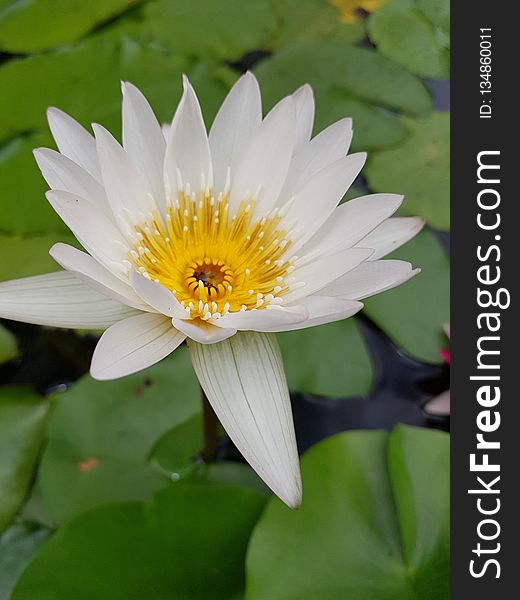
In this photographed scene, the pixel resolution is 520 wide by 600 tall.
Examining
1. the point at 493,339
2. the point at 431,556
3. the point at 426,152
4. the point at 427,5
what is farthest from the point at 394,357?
the point at 427,5

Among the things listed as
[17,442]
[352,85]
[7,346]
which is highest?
[352,85]

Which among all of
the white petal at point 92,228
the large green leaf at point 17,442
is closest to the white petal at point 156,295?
the white petal at point 92,228

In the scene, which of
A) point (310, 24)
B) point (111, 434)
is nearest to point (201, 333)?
point (111, 434)

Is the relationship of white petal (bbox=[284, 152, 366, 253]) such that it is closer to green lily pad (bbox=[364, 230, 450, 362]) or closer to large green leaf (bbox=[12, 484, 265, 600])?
large green leaf (bbox=[12, 484, 265, 600])

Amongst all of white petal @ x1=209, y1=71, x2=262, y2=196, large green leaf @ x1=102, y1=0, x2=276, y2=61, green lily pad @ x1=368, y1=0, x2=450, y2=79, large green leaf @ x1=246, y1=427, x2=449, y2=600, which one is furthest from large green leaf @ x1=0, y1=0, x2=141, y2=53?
large green leaf @ x1=246, y1=427, x2=449, y2=600

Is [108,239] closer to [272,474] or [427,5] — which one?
[272,474]

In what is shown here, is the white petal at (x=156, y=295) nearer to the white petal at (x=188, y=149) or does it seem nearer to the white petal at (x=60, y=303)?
the white petal at (x=60, y=303)

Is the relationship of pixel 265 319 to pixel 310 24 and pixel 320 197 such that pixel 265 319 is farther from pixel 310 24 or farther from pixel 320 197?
pixel 310 24
